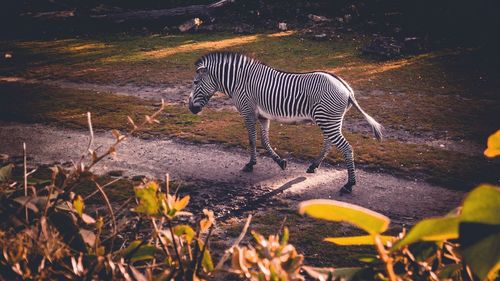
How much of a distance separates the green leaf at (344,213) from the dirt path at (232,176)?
5.13 metres

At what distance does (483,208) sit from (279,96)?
612 cm

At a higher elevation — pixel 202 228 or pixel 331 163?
pixel 202 228

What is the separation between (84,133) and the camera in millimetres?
8633

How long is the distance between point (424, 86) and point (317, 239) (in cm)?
693

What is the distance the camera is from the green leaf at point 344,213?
0.59 metres

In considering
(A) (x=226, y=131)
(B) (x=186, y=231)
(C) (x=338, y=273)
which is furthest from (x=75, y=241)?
(A) (x=226, y=131)

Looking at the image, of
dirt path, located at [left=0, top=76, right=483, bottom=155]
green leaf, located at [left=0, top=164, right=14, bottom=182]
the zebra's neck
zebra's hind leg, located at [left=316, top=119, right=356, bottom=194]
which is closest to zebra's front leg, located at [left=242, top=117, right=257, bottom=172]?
the zebra's neck

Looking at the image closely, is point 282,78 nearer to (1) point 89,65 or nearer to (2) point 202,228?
(2) point 202,228

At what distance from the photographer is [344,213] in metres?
0.62

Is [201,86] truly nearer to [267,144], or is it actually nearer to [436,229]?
[267,144]

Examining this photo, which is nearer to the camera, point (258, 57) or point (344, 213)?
point (344, 213)

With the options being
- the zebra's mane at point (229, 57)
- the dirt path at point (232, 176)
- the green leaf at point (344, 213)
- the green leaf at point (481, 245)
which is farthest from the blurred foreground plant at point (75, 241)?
the zebra's mane at point (229, 57)

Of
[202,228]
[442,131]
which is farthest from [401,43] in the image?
[202,228]

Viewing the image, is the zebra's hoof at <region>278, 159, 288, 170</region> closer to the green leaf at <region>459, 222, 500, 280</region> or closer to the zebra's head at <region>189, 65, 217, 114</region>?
the zebra's head at <region>189, 65, 217, 114</region>
